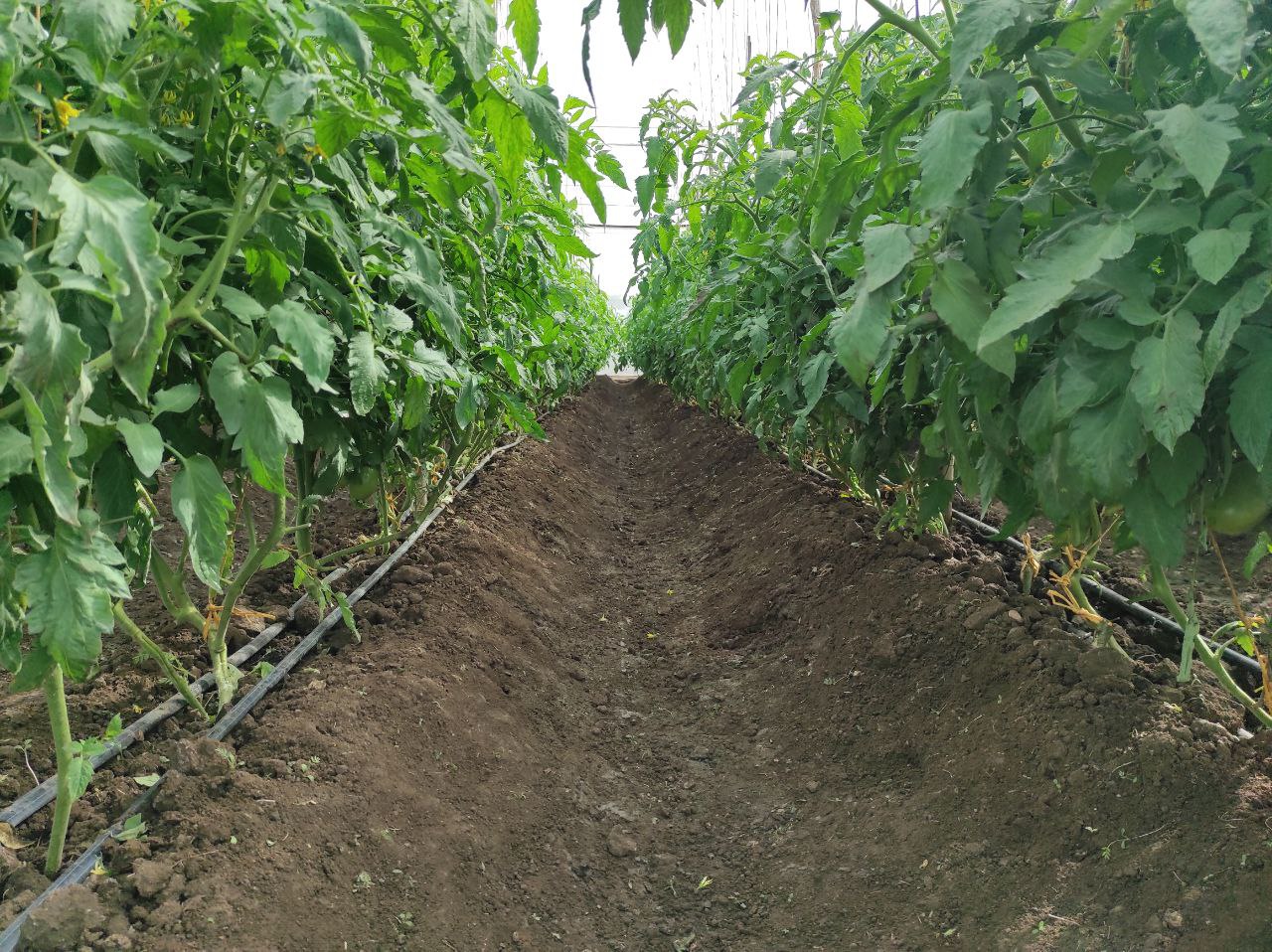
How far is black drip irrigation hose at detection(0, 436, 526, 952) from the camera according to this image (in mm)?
1326

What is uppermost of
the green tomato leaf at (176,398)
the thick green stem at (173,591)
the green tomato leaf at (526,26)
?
the green tomato leaf at (526,26)

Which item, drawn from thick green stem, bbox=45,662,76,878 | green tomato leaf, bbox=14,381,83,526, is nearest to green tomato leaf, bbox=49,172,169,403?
green tomato leaf, bbox=14,381,83,526

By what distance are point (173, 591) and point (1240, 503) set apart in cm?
203

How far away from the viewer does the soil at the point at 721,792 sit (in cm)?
150

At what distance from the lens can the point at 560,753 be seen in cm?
241

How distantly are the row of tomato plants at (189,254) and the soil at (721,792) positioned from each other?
0.34m

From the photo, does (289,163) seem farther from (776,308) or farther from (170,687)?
(776,308)

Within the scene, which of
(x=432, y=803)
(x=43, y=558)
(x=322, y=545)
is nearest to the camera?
(x=43, y=558)

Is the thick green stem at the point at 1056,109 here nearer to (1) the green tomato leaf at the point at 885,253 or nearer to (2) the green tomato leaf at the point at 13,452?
(1) the green tomato leaf at the point at 885,253

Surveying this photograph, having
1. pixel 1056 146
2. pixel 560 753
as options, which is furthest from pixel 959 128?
pixel 560 753

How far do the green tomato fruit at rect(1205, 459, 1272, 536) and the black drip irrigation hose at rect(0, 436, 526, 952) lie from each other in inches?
73.4

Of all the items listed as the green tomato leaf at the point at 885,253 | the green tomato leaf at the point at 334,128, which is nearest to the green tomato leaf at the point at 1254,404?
the green tomato leaf at the point at 885,253

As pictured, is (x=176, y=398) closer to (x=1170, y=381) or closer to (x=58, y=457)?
(x=58, y=457)

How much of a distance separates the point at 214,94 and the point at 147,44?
0.13m
